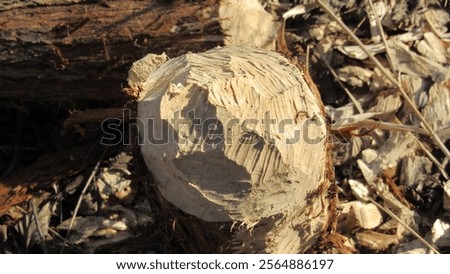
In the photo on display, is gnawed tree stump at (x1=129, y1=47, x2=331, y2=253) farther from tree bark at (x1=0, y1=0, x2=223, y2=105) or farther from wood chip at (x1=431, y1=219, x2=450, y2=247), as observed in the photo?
wood chip at (x1=431, y1=219, x2=450, y2=247)

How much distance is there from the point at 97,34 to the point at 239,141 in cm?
78

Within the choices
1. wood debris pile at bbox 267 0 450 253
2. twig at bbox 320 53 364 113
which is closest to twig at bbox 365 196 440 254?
wood debris pile at bbox 267 0 450 253

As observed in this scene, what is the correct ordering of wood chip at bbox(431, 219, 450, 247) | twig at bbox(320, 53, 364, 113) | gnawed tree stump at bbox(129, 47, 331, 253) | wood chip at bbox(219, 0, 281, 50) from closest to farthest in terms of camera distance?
gnawed tree stump at bbox(129, 47, 331, 253), wood chip at bbox(219, 0, 281, 50), wood chip at bbox(431, 219, 450, 247), twig at bbox(320, 53, 364, 113)

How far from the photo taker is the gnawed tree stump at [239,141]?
57.1 inches

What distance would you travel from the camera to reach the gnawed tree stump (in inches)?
57.1

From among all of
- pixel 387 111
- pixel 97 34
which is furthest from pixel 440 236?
pixel 97 34

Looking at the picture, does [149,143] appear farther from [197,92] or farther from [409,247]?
[409,247]

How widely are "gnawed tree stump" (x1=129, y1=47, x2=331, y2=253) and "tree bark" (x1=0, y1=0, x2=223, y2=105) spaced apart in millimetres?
293

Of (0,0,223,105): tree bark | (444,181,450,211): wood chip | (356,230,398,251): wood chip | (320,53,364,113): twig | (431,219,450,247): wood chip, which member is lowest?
(356,230,398,251): wood chip

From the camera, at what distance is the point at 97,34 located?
1965mm

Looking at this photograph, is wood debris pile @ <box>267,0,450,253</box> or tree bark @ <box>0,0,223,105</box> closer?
tree bark @ <box>0,0,223,105</box>

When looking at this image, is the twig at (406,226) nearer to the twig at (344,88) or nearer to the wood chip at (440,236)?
the wood chip at (440,236)

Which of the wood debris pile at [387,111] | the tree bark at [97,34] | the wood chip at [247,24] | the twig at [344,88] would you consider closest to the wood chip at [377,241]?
the wood debris pile at [387,111]

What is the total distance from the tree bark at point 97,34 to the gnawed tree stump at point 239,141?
0.96 ft
